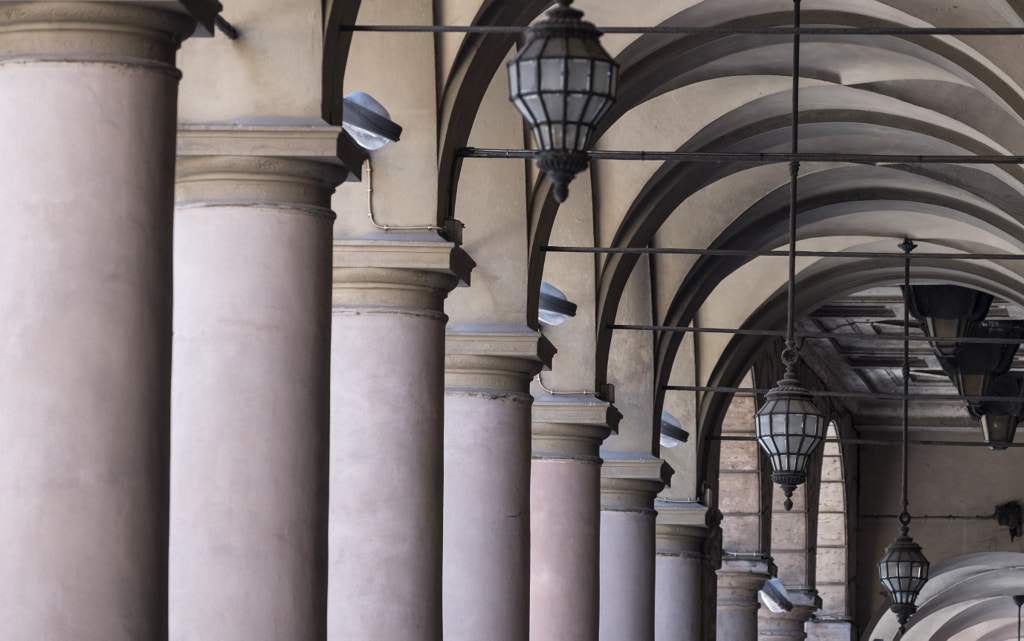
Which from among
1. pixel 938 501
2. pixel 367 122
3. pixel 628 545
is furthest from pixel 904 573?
pixel 938 501

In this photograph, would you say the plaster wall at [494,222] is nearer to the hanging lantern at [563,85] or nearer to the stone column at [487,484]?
the stone column at [487,484]

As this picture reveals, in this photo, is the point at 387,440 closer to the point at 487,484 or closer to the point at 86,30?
the point at 487,484

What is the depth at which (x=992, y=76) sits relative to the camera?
40.8 feet

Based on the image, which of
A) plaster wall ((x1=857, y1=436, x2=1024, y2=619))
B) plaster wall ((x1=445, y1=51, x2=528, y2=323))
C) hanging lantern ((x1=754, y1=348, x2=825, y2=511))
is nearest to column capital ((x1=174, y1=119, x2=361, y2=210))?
plaster wall ((x1=445, y1=51, x2=528, y2=323))

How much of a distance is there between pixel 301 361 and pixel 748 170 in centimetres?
1017

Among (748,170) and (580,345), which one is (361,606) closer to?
(580,345)

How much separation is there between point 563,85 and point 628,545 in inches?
424

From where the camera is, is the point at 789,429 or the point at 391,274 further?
the point at 789,429

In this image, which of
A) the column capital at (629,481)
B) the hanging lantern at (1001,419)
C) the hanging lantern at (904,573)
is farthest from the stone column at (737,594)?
the column capital at (629,481)

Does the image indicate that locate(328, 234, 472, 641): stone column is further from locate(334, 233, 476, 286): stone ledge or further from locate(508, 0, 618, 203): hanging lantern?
locate(508, 0, 618, 203): hanging lantern

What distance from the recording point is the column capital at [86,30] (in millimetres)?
5617

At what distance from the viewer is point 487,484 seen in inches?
434

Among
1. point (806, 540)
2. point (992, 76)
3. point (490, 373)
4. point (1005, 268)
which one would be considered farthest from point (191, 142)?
point (806, 540)

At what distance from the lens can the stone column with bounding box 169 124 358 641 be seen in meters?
7.05
